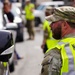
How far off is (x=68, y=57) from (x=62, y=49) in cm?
8

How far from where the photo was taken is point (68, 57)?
261 centimetres

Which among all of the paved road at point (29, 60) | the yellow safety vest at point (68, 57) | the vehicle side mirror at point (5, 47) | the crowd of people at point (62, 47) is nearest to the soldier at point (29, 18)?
the paved road at point (29, 60)

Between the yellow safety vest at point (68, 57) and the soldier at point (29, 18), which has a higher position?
the yellow safety vest at point (68, 57)

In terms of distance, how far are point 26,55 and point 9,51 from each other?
8497mm

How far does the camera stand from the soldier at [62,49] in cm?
259

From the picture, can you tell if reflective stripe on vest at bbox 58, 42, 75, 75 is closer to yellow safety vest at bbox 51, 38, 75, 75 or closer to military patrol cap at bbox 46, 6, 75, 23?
yellow safety vest at bbox 51, 38, 75, 75

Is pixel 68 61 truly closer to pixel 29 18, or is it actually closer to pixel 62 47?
pixel 62 47

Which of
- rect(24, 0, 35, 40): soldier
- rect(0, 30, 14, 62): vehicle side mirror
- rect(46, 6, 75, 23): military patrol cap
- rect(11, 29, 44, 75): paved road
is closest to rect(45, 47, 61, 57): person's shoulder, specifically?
rect(46, 6, 75, 23): military patrol cap

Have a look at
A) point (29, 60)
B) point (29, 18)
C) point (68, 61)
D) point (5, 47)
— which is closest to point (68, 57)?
point (68, 61)

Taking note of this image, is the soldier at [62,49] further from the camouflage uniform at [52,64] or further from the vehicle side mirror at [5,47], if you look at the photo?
the vehicle side mirror at [5,47]

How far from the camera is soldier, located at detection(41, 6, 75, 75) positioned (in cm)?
259

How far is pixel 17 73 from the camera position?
914 cm

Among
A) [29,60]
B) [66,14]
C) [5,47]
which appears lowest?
[29,60]

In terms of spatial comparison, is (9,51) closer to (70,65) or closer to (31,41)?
(70,65)
